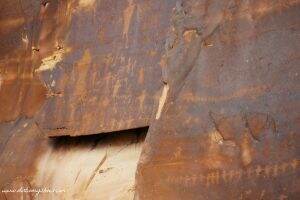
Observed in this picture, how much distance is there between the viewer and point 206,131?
2902mm

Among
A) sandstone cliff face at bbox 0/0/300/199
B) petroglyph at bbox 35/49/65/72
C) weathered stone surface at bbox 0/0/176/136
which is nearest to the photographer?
sandstone cliff face at bbox 0/0/300/199

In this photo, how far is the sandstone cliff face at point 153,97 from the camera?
2754mm

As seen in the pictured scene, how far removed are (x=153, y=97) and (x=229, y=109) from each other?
65 cm

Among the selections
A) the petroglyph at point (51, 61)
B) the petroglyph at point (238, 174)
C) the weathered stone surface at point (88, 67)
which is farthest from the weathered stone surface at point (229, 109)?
the petroglyph at point (51, 61)

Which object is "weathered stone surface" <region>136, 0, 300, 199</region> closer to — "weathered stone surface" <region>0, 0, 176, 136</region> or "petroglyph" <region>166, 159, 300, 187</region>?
"petroglyph" <region>166, 159, 300, 187</region>

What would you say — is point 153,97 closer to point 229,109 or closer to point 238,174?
point 229,109

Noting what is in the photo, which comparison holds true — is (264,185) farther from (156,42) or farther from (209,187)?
(156,42)

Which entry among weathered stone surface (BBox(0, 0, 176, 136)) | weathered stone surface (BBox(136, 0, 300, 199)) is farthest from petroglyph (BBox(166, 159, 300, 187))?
weathered stone surface (BBox(0, 0, 176, 136))

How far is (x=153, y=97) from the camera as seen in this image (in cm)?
337

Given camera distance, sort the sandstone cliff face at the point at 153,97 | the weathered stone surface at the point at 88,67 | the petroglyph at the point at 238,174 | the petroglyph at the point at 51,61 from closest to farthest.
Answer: the petroglyph at the point at 238,174 < the sandstone cliff face at the point at 153,97 < the weathered stone surface at the point at 88,67 < the petroglyph at the point at 51,61

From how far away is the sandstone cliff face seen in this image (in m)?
2.75

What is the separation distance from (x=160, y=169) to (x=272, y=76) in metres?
0.80

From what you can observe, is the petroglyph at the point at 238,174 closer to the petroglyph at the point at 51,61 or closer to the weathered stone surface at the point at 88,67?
the weathered stone surface at the point at 88,67

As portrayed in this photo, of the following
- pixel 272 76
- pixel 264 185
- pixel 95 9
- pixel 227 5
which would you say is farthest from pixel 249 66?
pixel 95 9
